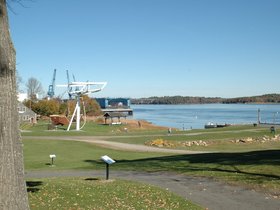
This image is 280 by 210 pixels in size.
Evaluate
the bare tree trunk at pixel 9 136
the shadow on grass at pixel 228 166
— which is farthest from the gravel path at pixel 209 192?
the bare tree trunk at pixel 9 136

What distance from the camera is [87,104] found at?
346ft

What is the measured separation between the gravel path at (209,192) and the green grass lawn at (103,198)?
631 mm

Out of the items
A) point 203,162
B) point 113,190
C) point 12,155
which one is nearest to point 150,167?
point 203,162

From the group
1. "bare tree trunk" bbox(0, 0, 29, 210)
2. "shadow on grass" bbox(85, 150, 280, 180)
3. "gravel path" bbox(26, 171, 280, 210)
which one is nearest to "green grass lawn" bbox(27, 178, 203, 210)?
"gravel path" bbox(26, 171, 280, 210)

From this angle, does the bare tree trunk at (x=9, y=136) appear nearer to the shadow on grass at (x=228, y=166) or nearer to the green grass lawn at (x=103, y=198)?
the green grass lawn at (x=103, y=198)

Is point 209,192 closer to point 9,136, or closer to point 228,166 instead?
point 228,166

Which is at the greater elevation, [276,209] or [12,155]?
[12,155]

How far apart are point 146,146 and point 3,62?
30467 millimetres

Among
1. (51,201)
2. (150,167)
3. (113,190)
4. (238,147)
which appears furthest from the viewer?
(238,147)

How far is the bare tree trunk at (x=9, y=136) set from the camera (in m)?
6.04

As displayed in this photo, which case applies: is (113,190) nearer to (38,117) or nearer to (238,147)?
(238,147)

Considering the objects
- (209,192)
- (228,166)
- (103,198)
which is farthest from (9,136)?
(228,166)

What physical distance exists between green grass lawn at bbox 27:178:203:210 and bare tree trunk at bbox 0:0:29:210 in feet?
9.89

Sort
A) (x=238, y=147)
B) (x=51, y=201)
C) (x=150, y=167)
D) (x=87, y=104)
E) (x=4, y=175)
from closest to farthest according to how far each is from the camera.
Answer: (x=4, y=175), (x=51, y=201), (x=150, y=167), (x=238, y=147), (x=87, y=104)
